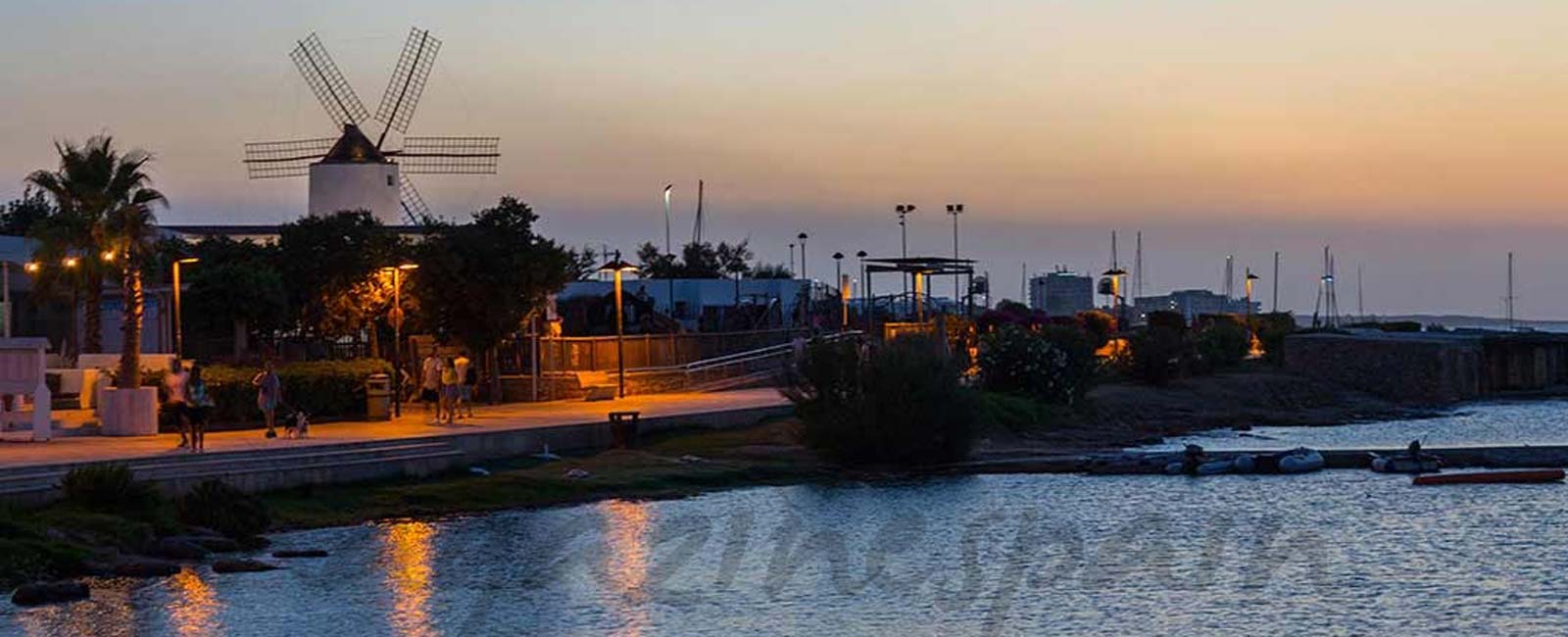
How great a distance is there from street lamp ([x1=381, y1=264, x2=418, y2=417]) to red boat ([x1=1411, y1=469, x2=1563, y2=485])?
24.4m

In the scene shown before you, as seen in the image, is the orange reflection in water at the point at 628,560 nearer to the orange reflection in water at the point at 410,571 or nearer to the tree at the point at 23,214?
the orange reflection in water at the point at 410,571

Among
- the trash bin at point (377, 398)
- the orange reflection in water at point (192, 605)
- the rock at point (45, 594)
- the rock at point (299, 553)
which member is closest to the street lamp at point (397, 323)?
the trash bin at point (377, 398)

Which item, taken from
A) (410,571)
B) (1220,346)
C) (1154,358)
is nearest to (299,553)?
(410,571)

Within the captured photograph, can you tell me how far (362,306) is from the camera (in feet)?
193

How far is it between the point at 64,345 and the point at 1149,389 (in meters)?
37.6

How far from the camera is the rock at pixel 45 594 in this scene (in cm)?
2939

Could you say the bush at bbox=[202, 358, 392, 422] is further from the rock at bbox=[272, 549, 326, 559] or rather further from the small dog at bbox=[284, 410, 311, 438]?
the rock at bbox=[272, 549, 326, 559]

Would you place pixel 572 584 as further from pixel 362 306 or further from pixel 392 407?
pixel 362 306

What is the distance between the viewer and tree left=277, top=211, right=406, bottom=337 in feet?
193

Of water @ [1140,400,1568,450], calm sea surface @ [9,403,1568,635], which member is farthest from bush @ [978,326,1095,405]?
calm sea surface @ [9,403,1568,635]

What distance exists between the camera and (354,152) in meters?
85.8

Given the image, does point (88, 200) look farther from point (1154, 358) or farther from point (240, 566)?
point (1154, 358)

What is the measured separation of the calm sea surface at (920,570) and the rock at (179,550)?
0.81 m

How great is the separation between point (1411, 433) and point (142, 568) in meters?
46.7
